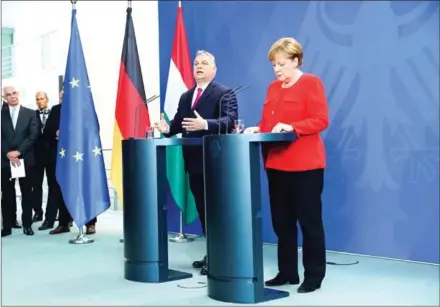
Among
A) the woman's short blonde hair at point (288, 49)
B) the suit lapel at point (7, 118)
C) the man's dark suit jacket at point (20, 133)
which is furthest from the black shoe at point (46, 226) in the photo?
the woman's short blonde hair at point (288, 49)

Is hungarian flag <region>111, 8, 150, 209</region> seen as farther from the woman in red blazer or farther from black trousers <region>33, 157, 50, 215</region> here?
the woman in red blazer

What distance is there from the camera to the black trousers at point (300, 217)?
10.2 feet

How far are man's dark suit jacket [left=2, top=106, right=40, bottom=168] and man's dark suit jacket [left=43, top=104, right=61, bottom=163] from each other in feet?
0.43

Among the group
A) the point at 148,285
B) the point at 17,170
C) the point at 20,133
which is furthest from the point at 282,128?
the point at 20,133

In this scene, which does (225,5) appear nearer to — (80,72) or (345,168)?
(80,72)

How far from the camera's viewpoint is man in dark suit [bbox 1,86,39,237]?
5.64 metres

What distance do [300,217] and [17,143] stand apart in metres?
3.43

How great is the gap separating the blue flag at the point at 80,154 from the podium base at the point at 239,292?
7.72 ft

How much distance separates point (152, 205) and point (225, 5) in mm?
2246

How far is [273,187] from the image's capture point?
128 inches

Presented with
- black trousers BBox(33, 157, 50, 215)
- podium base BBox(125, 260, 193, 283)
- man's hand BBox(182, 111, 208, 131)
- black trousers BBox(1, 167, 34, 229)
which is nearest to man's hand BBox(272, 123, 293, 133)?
man's hand BBox(182, 111, 208, 131)

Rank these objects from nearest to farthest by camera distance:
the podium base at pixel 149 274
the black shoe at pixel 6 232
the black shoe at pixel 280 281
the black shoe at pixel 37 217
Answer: the black shoe at pixel 280 281 < the podium base at pixel 149 274 < the black shoe at pixel 6 232 < the black shoe at pixel 37 217

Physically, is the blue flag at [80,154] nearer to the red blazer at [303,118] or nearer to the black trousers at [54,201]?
the black trousers at [54,201]

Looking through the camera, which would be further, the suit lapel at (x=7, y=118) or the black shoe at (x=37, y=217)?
the black shoe at (x=37, y=217)
